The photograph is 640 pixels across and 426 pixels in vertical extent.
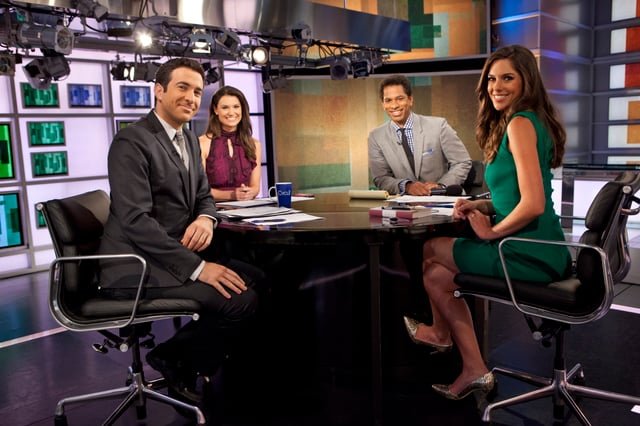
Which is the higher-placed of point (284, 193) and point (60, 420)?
point (284, 193)

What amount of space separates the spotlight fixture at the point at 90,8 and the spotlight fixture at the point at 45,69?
0.67 m

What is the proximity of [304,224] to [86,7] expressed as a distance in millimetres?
2641

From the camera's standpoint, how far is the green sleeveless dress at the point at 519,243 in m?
2.26

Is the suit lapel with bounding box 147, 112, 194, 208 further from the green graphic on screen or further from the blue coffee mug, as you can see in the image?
the green graphic on screen

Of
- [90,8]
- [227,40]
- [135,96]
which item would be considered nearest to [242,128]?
[90,8]

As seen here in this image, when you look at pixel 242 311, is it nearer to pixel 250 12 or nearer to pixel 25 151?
pixel 250 12

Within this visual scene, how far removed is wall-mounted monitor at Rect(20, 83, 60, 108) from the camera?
5.69m

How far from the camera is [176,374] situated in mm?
2418

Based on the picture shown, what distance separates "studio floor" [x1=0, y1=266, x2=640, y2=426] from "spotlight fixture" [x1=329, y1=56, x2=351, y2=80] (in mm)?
3345

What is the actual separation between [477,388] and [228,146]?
2.21 meters

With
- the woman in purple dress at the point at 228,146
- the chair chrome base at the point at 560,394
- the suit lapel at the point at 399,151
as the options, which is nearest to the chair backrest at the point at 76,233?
the woman in purple dress at the point at 228,146

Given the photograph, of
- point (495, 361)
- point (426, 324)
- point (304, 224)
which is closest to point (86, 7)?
point (304, 224)

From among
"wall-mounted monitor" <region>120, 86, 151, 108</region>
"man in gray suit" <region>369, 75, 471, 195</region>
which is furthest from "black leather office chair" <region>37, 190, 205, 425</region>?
"wall-mounted monitor" <region>120, 86, 151, 108</region>

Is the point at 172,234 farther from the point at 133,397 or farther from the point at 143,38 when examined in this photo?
the point at 143,38
